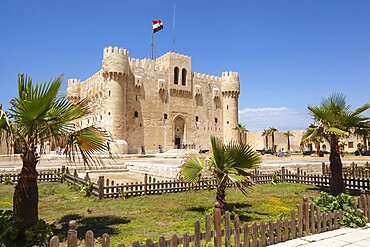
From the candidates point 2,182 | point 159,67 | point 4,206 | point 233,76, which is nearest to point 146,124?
point 159,67

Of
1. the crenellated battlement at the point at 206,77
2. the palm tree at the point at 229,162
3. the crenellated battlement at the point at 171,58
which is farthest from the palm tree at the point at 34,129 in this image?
the crenellated battlement at the point at 206,77

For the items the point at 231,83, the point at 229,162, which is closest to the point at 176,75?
the point at 231,83

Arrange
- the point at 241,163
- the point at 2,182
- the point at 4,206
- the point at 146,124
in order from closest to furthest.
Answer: the point at 241,163 < the point at 4,206 < the point at 2,182 < the point at 146,124

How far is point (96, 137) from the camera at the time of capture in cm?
527

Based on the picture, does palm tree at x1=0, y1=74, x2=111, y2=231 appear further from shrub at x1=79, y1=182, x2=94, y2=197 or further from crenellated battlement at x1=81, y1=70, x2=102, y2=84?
crenellated battlement at x1=81, y1=70, x2=102, y2=84

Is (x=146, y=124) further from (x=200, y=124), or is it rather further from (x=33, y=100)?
(x=33, y=100)

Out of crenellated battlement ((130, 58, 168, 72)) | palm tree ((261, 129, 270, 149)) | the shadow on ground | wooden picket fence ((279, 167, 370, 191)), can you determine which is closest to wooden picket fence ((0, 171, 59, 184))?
the shadow on ground

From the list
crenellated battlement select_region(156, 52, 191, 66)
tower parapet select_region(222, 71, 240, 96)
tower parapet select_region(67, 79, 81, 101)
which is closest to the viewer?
crenellated battlement select_region(156, 52, 191, 66)

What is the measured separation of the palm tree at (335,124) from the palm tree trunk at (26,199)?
8.04 metres

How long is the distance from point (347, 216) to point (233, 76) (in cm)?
3970

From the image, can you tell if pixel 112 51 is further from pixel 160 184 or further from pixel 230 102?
pixel 160 184

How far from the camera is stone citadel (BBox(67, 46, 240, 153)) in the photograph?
1313 inches

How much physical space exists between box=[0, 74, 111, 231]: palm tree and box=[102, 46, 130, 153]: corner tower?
28053 mm

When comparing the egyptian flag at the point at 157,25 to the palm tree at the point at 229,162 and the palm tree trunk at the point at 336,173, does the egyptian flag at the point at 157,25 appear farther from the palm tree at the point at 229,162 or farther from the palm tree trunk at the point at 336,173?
the palm tree at the point at 229,162
